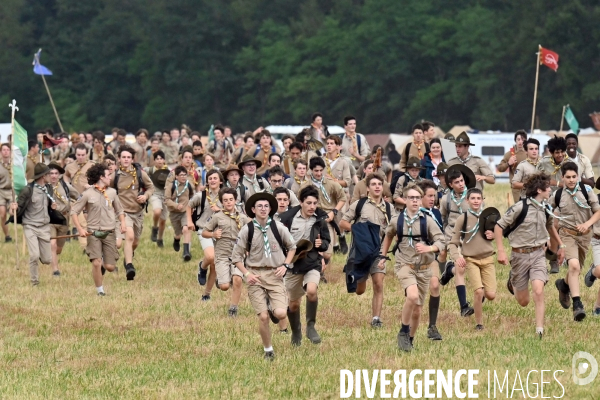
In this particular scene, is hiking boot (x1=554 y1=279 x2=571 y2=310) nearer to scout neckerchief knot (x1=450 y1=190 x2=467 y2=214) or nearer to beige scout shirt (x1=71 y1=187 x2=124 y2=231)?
scout neckerchief knot (x1=450 y1=190 x2=467 y2=214)

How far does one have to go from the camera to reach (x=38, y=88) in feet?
336

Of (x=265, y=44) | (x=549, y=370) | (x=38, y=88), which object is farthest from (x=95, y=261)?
(x=38, y=88)

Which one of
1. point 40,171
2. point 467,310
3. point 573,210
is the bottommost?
point 467,310

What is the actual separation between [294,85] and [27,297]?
70.4 metres

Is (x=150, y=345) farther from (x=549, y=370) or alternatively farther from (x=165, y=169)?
(x=165, y=169)

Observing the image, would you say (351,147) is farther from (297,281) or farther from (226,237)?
(297,281)

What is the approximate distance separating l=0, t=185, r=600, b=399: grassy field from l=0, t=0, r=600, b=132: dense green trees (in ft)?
183

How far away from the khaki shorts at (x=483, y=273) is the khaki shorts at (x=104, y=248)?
6.12 metres

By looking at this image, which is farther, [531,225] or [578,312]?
[578,312]

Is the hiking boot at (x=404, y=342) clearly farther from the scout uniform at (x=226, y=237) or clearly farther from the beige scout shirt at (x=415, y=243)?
the scout uniform at (x=226, y=237)

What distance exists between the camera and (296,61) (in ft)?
303

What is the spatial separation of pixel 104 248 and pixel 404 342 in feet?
21.6

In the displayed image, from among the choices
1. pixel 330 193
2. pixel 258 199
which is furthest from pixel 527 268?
pixel 330 193

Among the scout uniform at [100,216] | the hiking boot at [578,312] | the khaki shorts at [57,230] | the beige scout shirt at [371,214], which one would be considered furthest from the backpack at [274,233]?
the khaki shorts at [57,230]
